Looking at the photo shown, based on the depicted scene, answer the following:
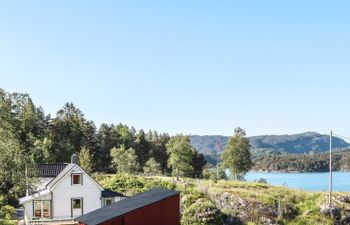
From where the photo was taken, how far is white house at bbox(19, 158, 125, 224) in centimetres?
3697

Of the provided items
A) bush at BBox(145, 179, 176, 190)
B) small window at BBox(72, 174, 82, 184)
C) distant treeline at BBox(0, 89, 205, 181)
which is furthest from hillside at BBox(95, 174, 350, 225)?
distant treeline at BBox(0, 89, 205, 181)

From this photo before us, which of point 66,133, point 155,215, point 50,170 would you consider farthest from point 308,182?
point 155,215

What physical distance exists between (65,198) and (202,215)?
13.1m

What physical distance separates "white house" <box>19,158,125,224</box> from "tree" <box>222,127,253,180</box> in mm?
19952

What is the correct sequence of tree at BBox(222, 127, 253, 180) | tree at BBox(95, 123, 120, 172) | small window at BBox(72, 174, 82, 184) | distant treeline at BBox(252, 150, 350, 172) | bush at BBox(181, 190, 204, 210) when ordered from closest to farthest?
1. small window at BBox(72, 174, 82, 184)
2. bush at BBox(181, 190, 204, 210)
3. tree at BBox(222, 127, 253, 180)
4. tree at BBox(95, 123, 120, 172)
5. distant treeline at BBox(252, 150, 350, 172)

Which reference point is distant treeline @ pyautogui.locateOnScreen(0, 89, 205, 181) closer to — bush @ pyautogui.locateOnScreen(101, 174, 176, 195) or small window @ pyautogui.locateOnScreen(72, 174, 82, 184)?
bush @ pyautogui.locateOnScreen(101, 174, 176, 195)

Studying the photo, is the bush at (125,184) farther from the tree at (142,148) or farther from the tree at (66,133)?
the tree at (142,148)

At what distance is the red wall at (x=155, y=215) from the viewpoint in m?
16.4

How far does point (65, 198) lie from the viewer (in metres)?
38.1

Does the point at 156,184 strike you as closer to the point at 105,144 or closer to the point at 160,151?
the point at 105,144

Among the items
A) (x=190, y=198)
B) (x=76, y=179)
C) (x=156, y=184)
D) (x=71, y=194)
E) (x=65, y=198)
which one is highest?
(x=76, y=179)

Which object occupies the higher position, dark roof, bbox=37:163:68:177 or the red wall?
the red wall

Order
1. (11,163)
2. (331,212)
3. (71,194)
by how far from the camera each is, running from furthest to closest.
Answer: (71,194), (331,212), (11,163)

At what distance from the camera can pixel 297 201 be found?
127 ft
